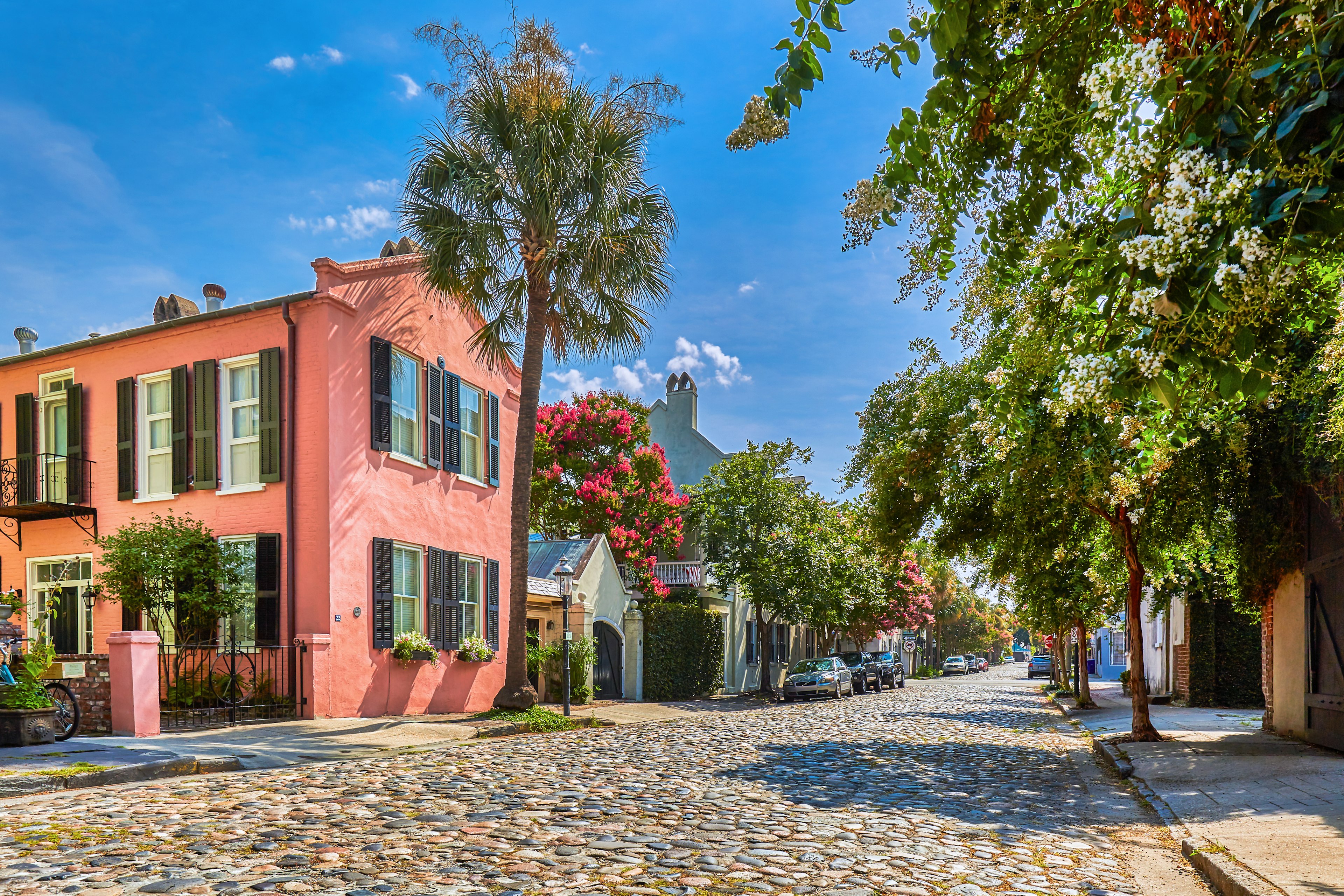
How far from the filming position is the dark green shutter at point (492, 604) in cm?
2189

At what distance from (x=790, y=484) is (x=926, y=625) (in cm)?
4006

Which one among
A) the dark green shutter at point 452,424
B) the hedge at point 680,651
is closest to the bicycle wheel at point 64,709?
the dark green shutter at point 452,424

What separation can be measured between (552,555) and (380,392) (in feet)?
34.1

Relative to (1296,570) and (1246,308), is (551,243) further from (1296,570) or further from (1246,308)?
(1246,308)

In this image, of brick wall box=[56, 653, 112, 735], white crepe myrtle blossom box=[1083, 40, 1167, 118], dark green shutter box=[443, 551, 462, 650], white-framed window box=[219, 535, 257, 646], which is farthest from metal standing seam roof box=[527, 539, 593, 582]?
white crepe myrtle blossom box=[1083, 40, 1167, 118]

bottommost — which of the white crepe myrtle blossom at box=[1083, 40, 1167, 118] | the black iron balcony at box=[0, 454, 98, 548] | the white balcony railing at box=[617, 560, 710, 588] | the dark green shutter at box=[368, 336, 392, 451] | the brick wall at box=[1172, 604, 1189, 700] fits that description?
the brick wall at box=[1172, 604, 1189, 700]

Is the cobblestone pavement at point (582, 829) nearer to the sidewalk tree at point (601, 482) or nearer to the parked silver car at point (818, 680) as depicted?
the parked silver car at point (818, 680)

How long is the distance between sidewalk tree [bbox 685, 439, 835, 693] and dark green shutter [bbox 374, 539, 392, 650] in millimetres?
Answer: 15394

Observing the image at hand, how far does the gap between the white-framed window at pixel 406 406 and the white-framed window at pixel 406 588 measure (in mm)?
1798

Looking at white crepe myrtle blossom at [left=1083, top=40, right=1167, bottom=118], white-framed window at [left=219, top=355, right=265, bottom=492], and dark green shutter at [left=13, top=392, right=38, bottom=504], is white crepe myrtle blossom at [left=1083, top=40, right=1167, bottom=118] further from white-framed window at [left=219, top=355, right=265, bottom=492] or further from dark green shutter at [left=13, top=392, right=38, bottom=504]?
dark green shutter at [left=13, top=392, right=38, bottom=504]

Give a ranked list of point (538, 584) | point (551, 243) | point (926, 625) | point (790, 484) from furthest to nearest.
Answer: point (926, 625), point (790, 484), point (538, 584), point (551, 243)

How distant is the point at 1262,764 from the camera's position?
11156 mm

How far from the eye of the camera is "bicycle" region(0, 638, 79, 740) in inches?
473

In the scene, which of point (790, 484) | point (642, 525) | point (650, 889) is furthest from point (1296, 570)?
point (642, 525)
